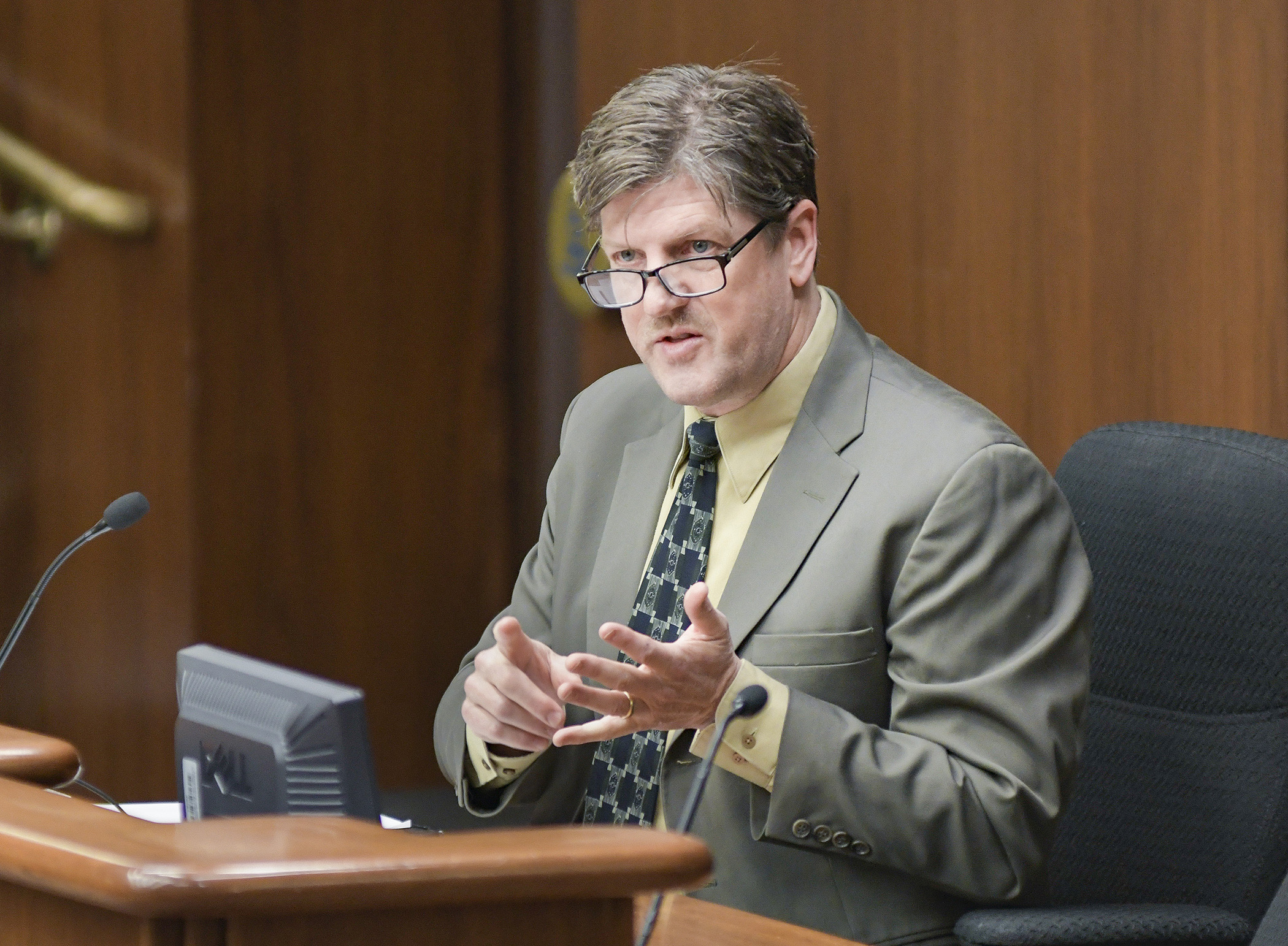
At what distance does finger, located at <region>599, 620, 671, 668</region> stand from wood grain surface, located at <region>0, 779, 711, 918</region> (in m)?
0.36

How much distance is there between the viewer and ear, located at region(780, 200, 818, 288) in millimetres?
1814

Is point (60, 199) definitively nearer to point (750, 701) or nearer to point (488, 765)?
point (488, 765)

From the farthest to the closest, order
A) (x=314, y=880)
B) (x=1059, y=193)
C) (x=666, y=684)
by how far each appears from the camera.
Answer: (x=1059, y=193) < (x=666, y=684) < (x=314, y=880)

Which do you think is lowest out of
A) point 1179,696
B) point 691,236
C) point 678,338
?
point 1179,696

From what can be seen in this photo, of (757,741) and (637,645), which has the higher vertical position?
(637,645)

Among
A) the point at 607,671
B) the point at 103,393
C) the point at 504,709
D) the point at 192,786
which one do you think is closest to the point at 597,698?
the point at 607,671

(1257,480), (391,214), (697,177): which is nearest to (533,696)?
(697,177)

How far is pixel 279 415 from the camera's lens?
3633mm

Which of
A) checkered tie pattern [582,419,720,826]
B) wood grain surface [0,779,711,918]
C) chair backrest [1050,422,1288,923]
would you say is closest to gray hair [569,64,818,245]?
checkered tie pattern [582,419,720,826]

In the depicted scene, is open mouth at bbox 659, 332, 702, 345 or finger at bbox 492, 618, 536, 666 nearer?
finger at bbox 492, 618, 536, 666

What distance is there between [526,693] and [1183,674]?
2.41ft

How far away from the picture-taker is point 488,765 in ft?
5.68

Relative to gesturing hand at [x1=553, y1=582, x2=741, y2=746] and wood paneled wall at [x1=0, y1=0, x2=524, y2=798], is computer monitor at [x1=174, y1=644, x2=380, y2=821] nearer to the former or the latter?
gesturing hand at [x1=553, y1=582, x2=741, y2=746]

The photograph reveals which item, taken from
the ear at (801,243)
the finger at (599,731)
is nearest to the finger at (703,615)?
the finger at (599,731)
